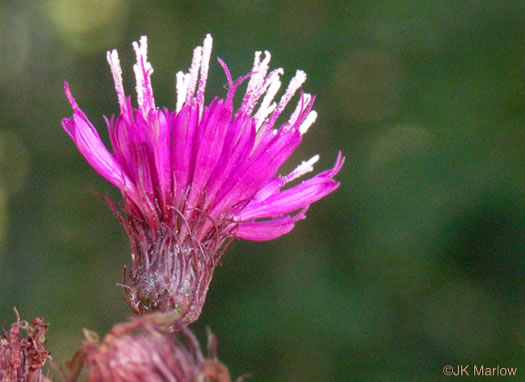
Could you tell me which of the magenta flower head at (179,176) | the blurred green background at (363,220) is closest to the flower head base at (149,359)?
the magenta flower head at (179,176)

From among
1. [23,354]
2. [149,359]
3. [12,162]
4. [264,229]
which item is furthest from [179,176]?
[12,162]

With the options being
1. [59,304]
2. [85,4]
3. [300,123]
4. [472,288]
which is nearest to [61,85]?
[85,4]

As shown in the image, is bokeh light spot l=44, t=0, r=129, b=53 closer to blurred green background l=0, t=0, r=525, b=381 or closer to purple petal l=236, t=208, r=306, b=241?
blurred green background l=0, t=0, r=525, b=381

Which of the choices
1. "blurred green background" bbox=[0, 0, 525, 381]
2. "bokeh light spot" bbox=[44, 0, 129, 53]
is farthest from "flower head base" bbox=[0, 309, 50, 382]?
"bokeh light spot" bbox=[44, 0, 129, 53]

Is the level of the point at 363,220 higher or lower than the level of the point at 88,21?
lower

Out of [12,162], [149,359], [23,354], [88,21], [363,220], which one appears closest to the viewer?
[149,359]

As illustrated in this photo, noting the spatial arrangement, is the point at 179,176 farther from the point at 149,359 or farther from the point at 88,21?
the point at 88,21

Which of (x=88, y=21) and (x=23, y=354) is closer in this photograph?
(x=23, y=354)

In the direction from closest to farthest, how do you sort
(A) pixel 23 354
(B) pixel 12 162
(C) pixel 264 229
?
1. (A) pixel 23 354
2. (C) pixel 264 229
3. (B) pixel 12 162

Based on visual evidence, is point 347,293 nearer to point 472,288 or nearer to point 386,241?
point 386,241
